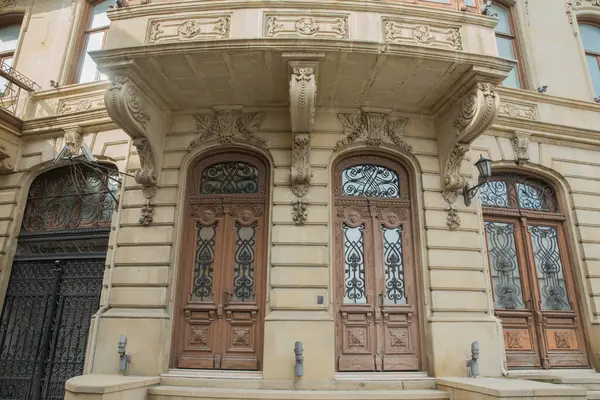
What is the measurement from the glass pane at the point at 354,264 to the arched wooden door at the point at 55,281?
Result: 4.41 meters

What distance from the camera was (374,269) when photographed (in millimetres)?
7227

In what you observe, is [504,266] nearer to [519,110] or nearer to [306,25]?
[519,110]

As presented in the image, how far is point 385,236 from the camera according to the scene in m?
7.50

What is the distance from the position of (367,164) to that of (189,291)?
3.98m

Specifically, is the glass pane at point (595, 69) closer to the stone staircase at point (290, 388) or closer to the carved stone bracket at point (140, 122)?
the stone staircase at point (290, 388)

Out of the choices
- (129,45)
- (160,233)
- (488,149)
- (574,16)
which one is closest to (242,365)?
(160,233)

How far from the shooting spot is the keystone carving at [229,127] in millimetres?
7715

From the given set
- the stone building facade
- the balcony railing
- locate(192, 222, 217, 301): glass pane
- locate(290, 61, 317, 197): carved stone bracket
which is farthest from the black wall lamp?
the balcony railing

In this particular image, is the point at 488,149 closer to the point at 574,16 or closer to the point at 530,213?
the point at 530,213

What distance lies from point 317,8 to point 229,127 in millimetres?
2570

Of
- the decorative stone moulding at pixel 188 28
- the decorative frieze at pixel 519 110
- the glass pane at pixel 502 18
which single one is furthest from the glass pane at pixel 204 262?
the glass pane at pixel 502 18

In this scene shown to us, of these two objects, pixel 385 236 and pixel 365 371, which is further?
pixel 385 236

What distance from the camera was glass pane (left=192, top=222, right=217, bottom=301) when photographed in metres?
7.17

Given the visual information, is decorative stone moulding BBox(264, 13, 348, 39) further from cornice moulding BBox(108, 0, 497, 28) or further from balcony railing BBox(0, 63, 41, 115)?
balcony railing BBox(0, 63, 41, 115)
